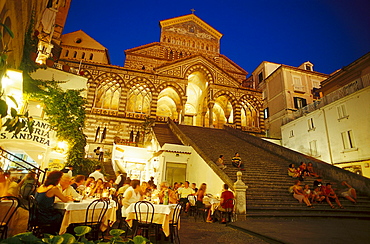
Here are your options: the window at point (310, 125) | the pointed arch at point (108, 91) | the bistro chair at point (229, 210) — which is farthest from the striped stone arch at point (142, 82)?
the bistro chair at point (229, 210)

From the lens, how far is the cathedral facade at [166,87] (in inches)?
802

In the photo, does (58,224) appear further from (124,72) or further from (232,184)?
(124,72)


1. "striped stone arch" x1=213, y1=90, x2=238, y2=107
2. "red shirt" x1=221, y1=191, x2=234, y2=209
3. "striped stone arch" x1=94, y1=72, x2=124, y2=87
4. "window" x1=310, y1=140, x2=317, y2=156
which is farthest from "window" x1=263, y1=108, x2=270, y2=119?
"red shirt" x1=221, y1=191, x2=234, y2=209

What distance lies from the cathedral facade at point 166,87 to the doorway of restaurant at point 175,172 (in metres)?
5.76

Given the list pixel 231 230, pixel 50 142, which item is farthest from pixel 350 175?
pixel 50 142

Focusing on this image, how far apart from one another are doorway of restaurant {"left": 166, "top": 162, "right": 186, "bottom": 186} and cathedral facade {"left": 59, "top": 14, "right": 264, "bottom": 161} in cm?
576

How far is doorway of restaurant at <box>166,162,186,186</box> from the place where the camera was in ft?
39.6

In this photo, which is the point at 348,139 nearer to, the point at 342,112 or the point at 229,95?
the point at 342,112

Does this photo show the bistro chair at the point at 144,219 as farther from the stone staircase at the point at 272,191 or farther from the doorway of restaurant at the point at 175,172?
the doorway of restaurant at the point at 175,172

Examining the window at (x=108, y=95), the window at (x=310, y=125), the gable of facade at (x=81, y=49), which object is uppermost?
the gable of facade at (x=81, y=49)

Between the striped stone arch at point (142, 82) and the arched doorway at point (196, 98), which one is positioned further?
the arched doorway at point (196, 98)

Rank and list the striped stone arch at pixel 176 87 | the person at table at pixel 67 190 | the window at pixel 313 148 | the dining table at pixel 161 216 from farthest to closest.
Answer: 1. the striped stone arch at pixel 176 87
2. the window at pixel 313 148
3. the person at table at pixel 67 190
4. the dining table at pixel 161 216

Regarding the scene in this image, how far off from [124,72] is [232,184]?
18105 mm

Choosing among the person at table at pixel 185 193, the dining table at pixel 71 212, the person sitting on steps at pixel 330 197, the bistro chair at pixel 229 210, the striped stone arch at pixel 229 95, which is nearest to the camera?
the dining table at pixel 71 212
